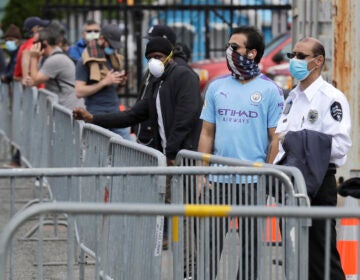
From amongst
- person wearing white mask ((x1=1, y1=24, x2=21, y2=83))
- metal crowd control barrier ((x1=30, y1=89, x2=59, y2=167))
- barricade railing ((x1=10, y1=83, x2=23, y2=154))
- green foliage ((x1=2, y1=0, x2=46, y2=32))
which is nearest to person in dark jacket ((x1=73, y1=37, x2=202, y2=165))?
metal crowd control barrier ((x1=30, y1=89, x2=59, y2=167))

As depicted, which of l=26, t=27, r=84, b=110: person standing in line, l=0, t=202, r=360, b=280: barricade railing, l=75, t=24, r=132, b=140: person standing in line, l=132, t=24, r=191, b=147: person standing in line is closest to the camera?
l=0, t=202, r=360, b=280: barricade railing

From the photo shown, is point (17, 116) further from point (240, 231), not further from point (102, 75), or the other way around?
point (240, 231)

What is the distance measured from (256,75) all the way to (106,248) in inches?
70.7

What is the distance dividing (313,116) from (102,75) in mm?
4799

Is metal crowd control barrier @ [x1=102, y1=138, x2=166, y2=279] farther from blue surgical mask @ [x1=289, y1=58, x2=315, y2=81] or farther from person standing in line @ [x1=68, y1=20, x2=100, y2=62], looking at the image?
person standing in line @ [x1=68, y1=20, x2=100, y2=62]

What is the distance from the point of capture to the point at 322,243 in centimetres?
714

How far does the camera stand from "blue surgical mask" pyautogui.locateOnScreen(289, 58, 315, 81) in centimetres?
751

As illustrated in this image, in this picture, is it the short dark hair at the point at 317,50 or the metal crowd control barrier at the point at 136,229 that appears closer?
the metal crowd control barrier at the point at 136,229

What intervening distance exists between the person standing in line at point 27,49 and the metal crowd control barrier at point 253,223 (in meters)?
Result: 8.21

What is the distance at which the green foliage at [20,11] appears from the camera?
3419 centimetres

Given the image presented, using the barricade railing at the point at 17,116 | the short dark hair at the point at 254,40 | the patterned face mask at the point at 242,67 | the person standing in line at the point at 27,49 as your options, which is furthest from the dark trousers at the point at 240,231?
the barricade railing at the point at 17,116

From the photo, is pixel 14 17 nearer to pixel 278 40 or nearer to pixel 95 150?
pixel 278 40

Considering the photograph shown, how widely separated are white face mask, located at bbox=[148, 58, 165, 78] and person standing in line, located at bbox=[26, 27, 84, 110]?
4.03m

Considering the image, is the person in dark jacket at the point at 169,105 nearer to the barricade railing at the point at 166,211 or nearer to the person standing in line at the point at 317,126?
the person standing in line at the point at 317,126
